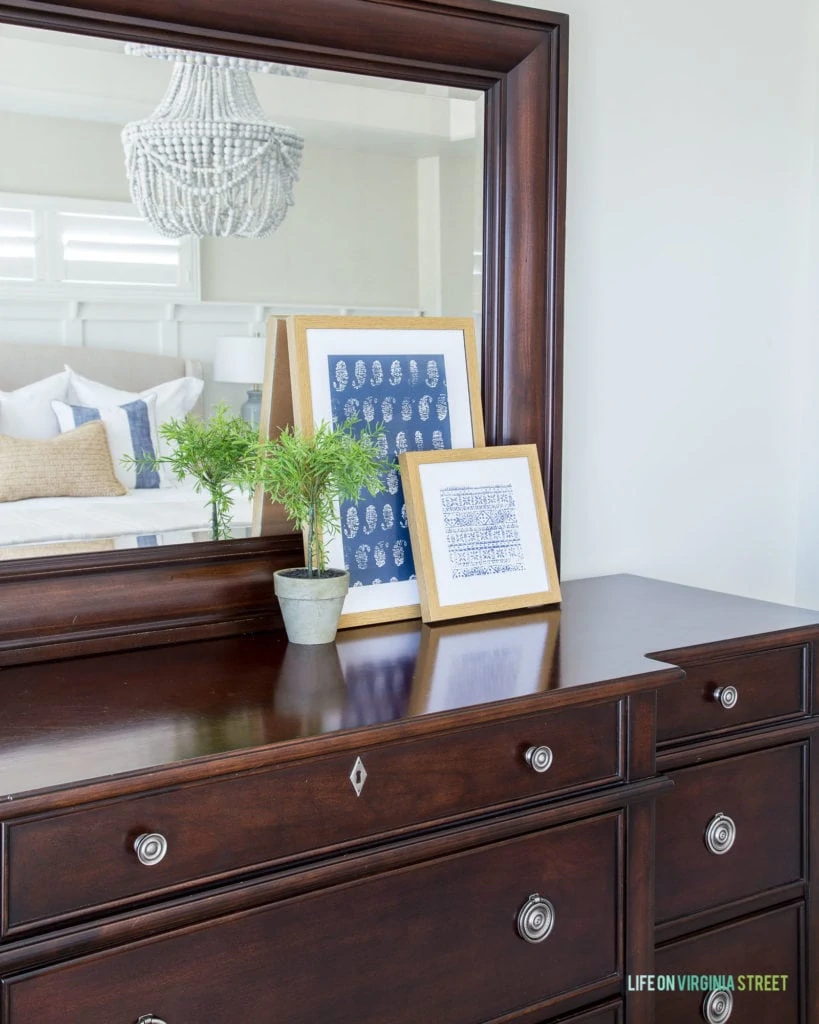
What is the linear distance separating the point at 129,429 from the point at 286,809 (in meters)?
0.61

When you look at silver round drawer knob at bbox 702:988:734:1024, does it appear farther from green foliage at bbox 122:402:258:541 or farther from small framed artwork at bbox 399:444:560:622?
green foliage at bbox 122:402:258:541

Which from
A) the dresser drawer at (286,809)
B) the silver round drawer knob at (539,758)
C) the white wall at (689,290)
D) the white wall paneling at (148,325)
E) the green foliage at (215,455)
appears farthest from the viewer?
the white wall at (689,290)

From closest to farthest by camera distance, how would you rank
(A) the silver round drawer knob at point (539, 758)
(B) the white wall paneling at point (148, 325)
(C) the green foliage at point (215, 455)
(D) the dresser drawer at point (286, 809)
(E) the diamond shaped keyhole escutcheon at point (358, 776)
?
(D) the dresser drawer at point (286, 809), (E) the diamond shaped keyhole escutcheon at point (358, 776), (A) the silver round drawer knob at point (539, 758), (B) the white wall paneling at point (148, 325), (C) the green foliage at point (215, 455)

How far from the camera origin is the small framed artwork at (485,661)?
1.32m

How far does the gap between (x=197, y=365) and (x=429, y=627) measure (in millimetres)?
515

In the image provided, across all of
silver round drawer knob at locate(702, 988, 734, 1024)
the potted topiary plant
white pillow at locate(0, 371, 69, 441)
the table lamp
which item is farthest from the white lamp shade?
silver round drawer knob at locate(702, 988, 734, 1024)

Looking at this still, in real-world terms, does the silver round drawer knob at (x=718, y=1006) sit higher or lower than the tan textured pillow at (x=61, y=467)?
lower

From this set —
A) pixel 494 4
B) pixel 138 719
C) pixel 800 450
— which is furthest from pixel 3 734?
pixel 800 450

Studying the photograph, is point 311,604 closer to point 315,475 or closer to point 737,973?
point 315,475

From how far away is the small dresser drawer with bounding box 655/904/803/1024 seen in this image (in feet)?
5.40

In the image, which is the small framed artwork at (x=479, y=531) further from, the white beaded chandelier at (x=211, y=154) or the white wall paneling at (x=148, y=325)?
the white beaded chandelier at (x=211, y=154)

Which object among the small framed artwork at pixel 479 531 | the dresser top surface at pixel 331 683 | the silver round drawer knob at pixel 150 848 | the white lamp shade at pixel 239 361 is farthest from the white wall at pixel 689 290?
the silver round drawer knob at pixel 150 848

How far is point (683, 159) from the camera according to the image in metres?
2.12

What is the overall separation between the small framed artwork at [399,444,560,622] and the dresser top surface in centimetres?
4
